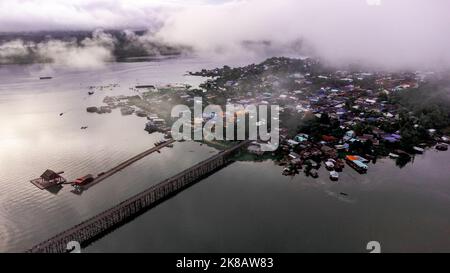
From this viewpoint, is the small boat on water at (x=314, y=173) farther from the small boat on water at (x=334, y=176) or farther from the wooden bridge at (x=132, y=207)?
the wooden bridge at (x=132, y=207)

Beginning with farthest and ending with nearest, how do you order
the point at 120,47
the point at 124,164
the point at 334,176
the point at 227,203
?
the point at 120,47, the point at 124,164, the point at 334,176, the point at 227,203

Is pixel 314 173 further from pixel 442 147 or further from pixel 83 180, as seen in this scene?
pixel 83 180

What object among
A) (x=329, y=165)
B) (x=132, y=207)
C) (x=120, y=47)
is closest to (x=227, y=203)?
(x=132, y=207)

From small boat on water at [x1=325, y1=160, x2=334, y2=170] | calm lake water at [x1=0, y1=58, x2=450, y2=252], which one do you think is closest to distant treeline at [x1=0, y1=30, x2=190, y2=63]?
calm lake water at [x1=0, y1=58, x2=450, y2=252]

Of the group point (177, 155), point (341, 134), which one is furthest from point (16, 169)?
point (341, 134)

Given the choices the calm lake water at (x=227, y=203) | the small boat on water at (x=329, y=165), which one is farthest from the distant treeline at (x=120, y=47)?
the small boat on water at (x=329, y=165)
